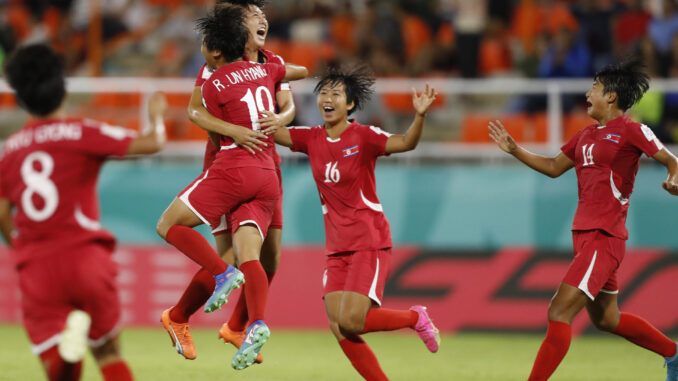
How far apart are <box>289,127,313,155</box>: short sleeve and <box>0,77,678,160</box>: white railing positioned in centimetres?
463

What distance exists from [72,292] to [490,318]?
7394 mm

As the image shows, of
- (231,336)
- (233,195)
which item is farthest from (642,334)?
(233,195)

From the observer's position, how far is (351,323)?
22.7 ft

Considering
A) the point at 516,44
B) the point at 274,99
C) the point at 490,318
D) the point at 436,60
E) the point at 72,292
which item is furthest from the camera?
the point at 516,44

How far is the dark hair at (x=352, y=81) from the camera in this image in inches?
290

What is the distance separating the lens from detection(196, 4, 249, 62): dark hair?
7.11 meters

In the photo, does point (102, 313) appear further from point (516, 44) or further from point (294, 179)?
point (516, 44)

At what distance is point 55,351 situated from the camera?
512 centimetres

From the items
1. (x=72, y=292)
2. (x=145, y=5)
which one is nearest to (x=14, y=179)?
(x=72, y=292)

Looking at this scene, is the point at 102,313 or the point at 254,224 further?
the point at 254,224

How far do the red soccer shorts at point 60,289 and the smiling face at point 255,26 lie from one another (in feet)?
8.50

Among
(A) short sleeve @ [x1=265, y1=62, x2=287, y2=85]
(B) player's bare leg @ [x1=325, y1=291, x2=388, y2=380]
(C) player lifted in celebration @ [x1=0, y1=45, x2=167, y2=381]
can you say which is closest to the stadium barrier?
(B) player's bare leg @ [x1=325, y1=291, x2=388, y2=380]

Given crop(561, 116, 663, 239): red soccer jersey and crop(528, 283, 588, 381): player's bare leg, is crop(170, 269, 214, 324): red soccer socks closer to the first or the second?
crop(528, 283, 588, 381): player's bare leg

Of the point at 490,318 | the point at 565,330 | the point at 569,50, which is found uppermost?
A: the point at 569,50
